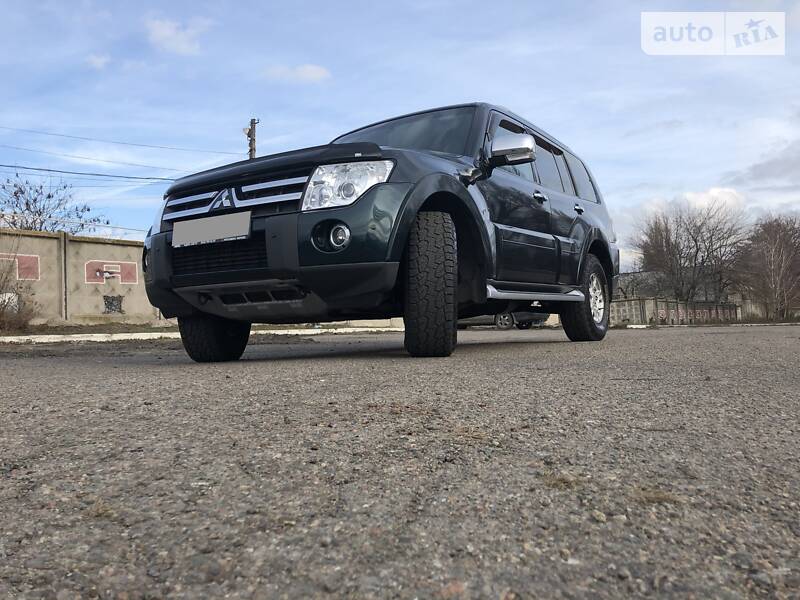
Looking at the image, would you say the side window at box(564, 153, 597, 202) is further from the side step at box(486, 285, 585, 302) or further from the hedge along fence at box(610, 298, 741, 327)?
the hedge along fence at box(610, 298, 741, 327)

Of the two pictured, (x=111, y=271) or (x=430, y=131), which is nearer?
(x=430, y=131)

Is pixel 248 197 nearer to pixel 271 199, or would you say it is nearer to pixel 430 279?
pixel 271 199

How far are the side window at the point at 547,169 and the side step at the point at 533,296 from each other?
35.6 inches

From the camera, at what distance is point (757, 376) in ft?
9.30

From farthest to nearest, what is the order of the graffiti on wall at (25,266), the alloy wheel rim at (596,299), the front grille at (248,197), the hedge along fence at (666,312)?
the hedge along fence at (666,312), the graffiti on wall at (25,266), the alloy wheel rim at (596,299), the front grille at (248,197)

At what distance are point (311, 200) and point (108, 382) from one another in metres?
1.38

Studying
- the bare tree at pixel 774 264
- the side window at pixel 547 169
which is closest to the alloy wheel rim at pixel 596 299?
the side window at pixel 547 169

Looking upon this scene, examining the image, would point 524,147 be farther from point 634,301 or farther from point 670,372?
point 634,301

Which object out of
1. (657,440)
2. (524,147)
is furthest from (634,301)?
(657,440)

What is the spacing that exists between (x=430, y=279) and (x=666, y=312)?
44458 millimetres

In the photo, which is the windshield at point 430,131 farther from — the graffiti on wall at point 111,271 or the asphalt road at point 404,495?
the graffiti on wall at point 111,271

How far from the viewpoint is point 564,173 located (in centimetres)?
604

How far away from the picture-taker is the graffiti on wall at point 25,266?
15.1 m

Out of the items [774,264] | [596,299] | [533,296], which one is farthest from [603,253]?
[774,264]
